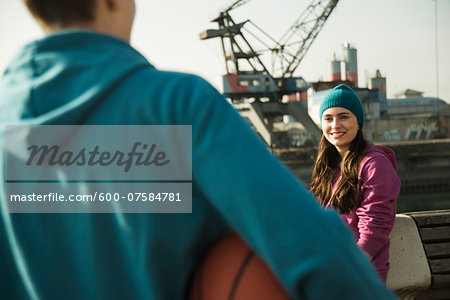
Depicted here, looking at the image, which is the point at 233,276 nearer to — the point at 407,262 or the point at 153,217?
the point at 153,217

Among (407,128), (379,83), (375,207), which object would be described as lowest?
(407,128)

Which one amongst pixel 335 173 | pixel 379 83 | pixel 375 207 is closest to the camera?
pixel 375 207

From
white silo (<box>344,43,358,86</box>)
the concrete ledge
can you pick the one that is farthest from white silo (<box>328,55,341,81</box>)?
the concrete ledge

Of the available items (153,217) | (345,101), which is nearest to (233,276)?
(153,217)

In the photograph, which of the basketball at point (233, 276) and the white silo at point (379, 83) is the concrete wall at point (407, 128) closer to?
the white silo at point (379, 83)

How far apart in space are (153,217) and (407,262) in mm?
2481

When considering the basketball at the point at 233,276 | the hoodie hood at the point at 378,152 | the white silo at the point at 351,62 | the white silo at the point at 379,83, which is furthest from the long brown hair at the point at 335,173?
the white silo at the point at 351,62

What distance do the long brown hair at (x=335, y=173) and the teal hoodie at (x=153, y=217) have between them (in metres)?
1.58

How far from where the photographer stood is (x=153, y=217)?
61 centimetres

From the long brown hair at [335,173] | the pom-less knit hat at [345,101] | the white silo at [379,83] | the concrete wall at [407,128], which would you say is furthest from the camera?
the white silo at [379,83]

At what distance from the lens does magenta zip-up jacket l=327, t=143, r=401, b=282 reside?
2.00 meters

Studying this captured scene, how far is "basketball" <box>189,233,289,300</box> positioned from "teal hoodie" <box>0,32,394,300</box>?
16 mm

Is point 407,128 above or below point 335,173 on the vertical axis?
below

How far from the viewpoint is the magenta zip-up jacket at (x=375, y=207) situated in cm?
200
